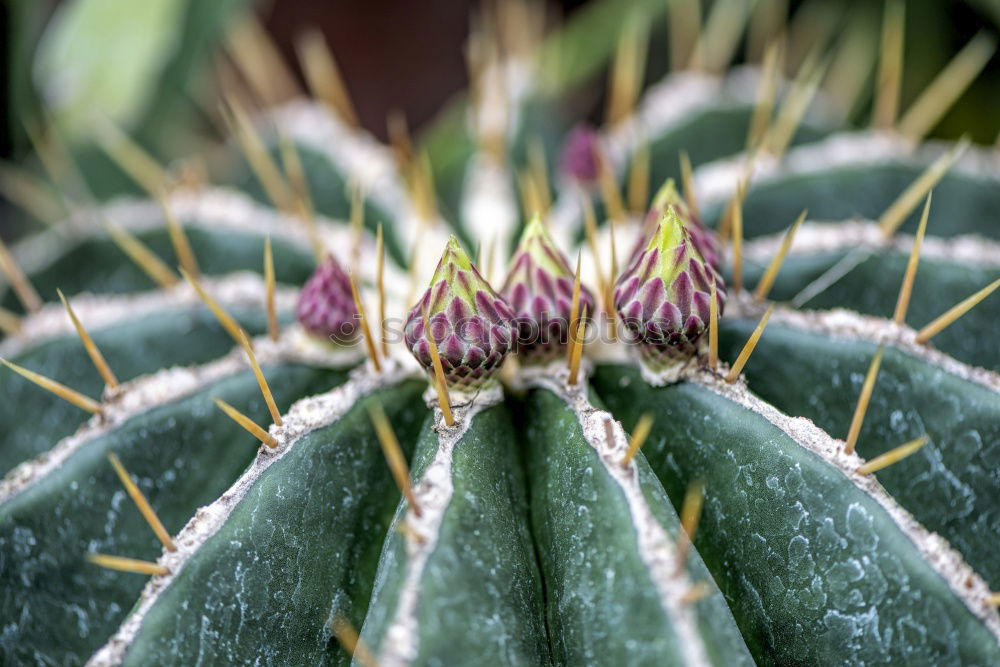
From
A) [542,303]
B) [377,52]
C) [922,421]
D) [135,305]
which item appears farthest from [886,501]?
[377,52]

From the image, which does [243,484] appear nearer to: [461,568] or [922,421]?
[461,568]

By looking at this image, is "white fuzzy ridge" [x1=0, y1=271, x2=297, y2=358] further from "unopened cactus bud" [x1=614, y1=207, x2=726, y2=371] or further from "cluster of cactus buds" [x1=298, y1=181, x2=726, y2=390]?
"unopened cactus bud" [x1=614, y1=207, x2=726, y2=371]

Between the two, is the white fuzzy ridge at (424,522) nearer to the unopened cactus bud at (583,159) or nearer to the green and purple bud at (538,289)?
the green and purple bud at (538,289)

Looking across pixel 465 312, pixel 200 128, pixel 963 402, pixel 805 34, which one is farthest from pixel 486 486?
pixel 200 128

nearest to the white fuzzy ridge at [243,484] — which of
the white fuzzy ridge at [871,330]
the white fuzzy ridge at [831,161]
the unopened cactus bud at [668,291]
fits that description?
the unopened cactus bud at [668,291]

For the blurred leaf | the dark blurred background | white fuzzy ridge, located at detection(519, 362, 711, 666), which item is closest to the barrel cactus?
white fuzzy ridge, located at detection(519, 362, 711, 666)

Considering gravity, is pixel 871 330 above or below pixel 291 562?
above
